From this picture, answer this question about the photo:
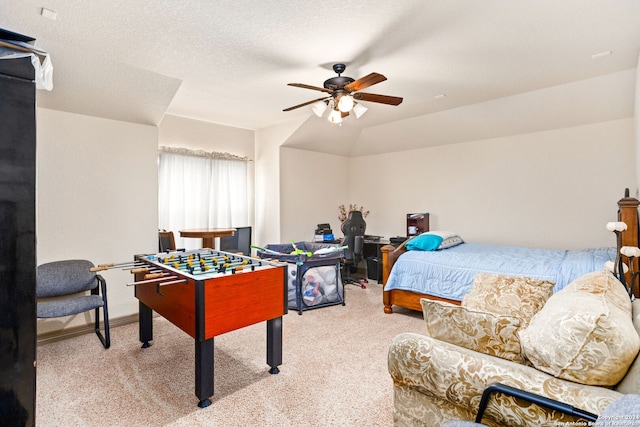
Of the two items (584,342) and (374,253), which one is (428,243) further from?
(584,342)

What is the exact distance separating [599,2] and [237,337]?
149 inches

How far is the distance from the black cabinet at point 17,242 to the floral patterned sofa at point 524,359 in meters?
1.60

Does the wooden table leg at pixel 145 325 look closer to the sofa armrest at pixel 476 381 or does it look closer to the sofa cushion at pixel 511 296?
the sofa armrest at pixel 476 381

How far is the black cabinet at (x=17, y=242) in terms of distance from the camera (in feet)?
4.43

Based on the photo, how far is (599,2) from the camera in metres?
2.10

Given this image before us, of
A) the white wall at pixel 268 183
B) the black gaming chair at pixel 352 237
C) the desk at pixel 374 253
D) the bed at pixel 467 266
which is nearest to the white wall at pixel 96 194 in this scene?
the white wall at pixel 268 183

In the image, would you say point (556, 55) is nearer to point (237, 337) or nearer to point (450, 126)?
point (450, 126)

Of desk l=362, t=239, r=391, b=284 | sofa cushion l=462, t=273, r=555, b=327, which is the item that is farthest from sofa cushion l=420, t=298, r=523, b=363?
desk l=362, t=239, r=391, b=284

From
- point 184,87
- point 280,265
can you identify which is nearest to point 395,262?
point 280,265

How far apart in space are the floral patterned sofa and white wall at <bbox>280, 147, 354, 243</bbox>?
4.07 m

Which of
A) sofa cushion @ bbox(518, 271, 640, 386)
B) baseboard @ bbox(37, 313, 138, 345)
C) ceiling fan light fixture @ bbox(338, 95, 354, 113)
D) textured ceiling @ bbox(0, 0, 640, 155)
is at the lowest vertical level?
baseboard @ bbox(37, 313, 138, 345)

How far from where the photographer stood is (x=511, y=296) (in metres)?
2.21

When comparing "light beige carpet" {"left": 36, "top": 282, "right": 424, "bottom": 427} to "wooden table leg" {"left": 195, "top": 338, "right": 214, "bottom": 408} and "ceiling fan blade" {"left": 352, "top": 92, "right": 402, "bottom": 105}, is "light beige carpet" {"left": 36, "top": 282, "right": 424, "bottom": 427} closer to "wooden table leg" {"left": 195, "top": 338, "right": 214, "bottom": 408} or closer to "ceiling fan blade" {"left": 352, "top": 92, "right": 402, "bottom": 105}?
"wooden table leg" {"left": 195, "top": 338, "right": 214, "bottom": 408}

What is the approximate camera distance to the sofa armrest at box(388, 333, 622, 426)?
1083 mm
